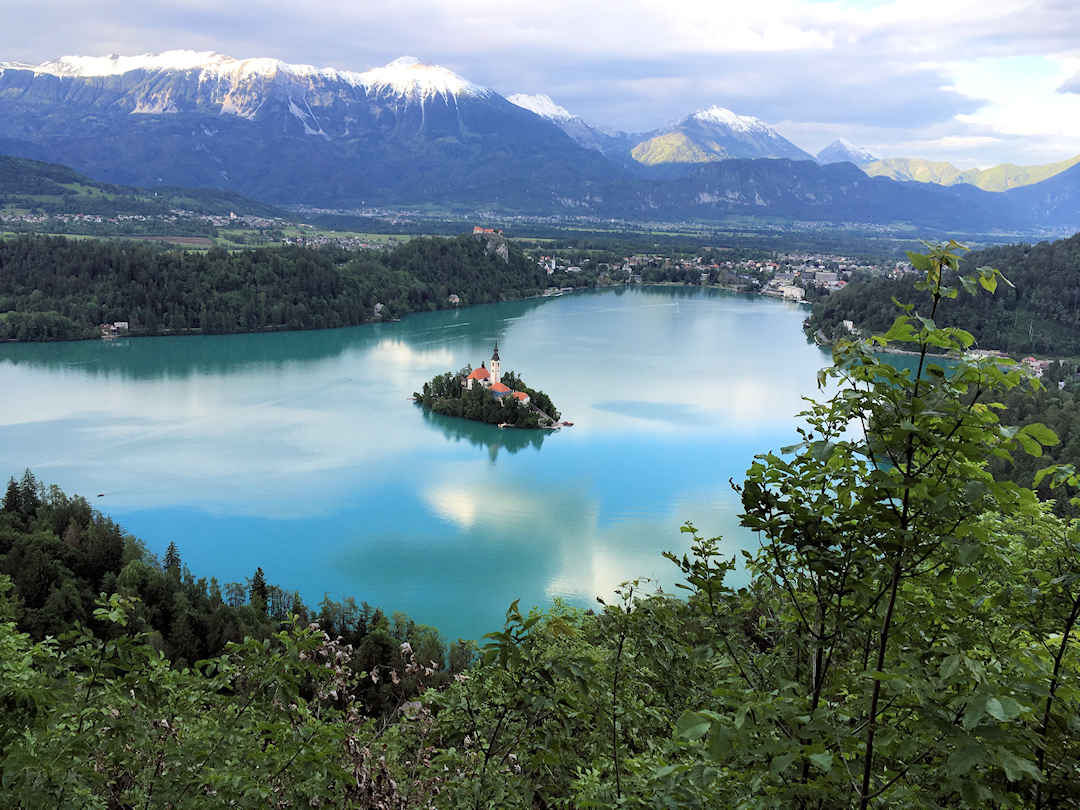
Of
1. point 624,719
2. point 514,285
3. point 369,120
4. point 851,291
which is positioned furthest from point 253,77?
point 624,719

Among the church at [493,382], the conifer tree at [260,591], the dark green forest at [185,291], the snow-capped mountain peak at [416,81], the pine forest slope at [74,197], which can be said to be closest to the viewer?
the conifer tree at [260,591]

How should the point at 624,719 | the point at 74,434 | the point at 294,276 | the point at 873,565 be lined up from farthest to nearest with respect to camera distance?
the point at 294,276 < the point at 74,434 < the point at 624,719 < the point at 873,565

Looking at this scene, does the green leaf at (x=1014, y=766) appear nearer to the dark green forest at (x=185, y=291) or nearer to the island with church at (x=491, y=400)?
the island with church at (x=491, y=400)

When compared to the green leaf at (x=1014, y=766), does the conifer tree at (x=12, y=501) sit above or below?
below

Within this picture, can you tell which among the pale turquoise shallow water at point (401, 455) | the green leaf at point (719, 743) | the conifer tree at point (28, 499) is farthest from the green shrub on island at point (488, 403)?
the green leaf at point (719, 743)

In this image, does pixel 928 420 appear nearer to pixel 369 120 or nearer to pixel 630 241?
pixel 630 241

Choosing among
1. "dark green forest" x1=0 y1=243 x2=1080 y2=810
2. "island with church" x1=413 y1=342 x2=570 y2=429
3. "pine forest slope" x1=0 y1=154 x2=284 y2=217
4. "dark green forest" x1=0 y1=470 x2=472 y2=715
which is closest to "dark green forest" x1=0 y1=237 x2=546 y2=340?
"island with church" x1=413 y1=342 x2=570 y2=429

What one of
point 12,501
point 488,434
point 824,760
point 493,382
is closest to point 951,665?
point 824,760
